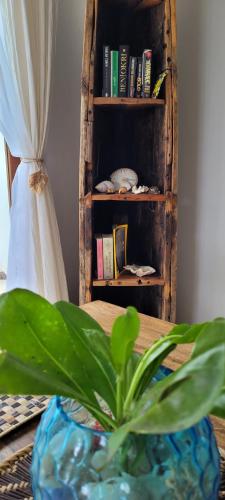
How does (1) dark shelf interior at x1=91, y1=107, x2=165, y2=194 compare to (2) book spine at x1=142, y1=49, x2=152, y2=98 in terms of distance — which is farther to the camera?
(1) dark shelf interior at x1=91, y1=107, x2=165, y2=194

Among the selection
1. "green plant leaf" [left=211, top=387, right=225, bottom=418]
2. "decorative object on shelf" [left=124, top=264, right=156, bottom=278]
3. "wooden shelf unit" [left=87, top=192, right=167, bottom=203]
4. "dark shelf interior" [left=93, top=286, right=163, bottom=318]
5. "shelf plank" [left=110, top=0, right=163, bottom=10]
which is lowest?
"dark shelf interior" [left=93, top=286, right=163, bottom=318]

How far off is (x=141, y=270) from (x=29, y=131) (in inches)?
29.1

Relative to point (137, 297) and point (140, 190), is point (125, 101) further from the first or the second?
point (137, 297)

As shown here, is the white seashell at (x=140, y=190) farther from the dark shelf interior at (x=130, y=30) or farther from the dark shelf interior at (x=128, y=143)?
the dark shelf interior at (x=130, y=30)

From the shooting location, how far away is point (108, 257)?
5.20 feet

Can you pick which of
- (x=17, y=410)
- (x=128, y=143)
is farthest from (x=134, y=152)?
(x=17, y=410)

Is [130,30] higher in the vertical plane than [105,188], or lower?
higher

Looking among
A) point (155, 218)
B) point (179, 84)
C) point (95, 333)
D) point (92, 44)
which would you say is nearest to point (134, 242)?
point (155, 218)

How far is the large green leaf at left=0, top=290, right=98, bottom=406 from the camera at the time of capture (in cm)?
37

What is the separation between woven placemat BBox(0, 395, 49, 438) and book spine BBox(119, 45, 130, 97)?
3.86 ft

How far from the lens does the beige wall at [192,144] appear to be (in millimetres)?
1597

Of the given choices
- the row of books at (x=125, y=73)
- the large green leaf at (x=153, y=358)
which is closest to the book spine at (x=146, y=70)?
the row of books at (x=125, y=73)

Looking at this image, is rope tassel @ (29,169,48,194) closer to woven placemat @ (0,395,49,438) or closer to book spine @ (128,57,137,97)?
book spine @ (128,57,137,97)

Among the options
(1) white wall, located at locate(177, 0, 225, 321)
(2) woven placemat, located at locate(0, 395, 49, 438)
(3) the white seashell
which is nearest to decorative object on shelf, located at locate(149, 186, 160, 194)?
(3) the white seashell
